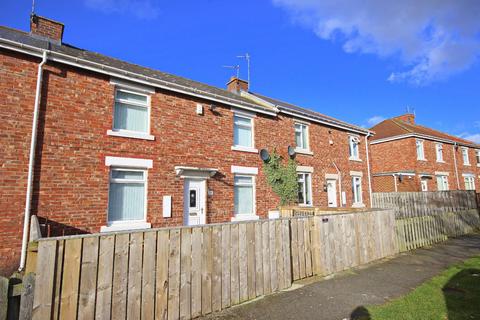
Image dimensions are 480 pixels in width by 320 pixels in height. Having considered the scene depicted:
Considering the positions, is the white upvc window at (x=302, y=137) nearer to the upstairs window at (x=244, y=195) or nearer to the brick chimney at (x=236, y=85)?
the upstairs window at (x=244, y=195)

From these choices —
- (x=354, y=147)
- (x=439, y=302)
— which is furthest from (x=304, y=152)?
(x=439, y=302)

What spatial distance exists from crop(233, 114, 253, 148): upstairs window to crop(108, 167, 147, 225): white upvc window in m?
4.34

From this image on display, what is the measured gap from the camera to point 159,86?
973 centimetres

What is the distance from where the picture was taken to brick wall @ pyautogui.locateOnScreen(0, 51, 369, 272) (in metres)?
7.07

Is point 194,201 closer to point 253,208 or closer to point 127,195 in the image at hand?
point 127,195

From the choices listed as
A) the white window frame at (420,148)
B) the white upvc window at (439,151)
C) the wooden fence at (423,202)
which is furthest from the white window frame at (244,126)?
the white upvc window at (439,151)

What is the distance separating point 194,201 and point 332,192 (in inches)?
333

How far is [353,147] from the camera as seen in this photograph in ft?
57.7

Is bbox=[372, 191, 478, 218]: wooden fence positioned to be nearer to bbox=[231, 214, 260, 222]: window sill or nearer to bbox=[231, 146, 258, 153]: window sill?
bbox=[231, 214, 260, 222]: window sill

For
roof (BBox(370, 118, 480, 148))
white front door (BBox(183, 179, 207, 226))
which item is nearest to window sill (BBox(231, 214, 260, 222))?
white front door (BBox(183, 179, 207, 226))

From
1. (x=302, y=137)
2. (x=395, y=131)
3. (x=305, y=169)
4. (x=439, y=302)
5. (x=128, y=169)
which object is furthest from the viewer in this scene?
(x=395, y=131)

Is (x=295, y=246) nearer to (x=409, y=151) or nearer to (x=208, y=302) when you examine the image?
(x=208, y=302)

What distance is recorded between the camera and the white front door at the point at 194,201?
9.97 m

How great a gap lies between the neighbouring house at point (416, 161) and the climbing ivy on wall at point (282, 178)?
11.1m
